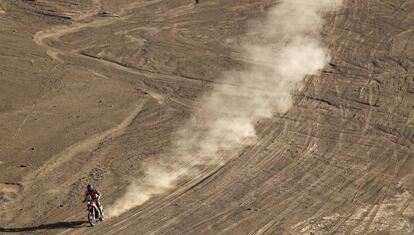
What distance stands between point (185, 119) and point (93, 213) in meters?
7.01

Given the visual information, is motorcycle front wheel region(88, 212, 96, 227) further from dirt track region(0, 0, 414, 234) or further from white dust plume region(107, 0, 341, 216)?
white dust plume region(107, 0, 341, 216)

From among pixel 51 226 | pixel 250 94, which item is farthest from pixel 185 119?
pixel 51 226

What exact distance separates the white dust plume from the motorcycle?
1.87 feet

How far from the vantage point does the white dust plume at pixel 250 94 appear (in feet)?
74.3

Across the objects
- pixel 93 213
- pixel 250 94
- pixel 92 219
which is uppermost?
pixel 250 94

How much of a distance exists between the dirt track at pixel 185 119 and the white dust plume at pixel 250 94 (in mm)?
539

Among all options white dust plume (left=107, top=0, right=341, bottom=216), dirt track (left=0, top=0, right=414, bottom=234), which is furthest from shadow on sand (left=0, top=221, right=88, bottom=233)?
white dust plume (left=107, top=0, right=341, bottom=216)

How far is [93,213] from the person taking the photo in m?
19.8

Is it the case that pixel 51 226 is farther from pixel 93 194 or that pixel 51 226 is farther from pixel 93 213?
pixel 93 194

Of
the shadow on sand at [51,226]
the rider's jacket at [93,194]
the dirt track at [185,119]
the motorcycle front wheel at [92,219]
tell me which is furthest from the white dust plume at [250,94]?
the rider's jacket at [93,194]

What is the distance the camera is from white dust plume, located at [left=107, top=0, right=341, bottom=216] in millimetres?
22656

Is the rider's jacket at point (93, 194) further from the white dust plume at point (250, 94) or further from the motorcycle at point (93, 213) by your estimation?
the white dust plume at point (250, 94)

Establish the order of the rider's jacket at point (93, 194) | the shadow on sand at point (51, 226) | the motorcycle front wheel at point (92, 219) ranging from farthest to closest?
the shadow on sand at point (51, 226), the motorcycle front wheel at point (92, 219), the rider's jacket at point (93, 194)

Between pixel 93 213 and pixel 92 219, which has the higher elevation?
pixel 93 213
